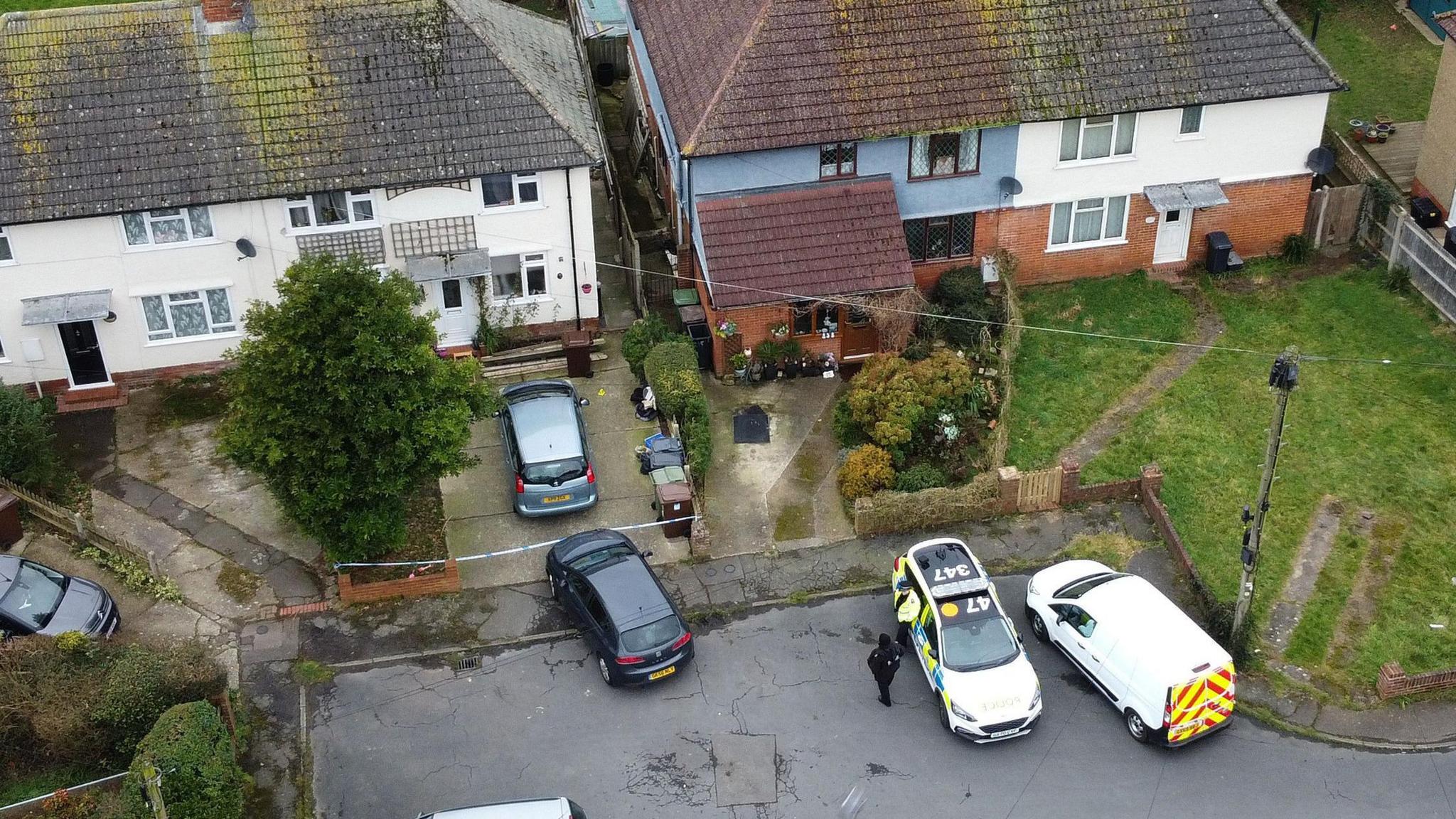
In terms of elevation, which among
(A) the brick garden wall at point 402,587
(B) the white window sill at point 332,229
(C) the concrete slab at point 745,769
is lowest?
(C) the concrete slab at point 745,769

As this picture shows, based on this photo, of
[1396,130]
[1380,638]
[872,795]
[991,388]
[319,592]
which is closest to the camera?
[872,795]

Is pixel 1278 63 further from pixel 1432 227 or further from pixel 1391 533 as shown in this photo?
pixel 1391 533

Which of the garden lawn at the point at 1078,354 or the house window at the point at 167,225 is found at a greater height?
the house window at the point at 167,225

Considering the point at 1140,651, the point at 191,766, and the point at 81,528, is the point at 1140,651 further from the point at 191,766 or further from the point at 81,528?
the point at 81,528

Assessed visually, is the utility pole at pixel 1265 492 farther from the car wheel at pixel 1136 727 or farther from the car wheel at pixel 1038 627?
the car wheel at pixel 1038 627

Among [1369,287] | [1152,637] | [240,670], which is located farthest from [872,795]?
[1369,287]

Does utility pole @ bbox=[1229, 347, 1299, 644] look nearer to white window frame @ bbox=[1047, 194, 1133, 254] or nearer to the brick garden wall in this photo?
white window frame @ bbox=[1047, 194, 1133, 254]

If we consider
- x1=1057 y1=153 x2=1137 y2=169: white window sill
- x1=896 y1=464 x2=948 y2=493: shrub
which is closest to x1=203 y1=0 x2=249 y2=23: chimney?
x1=896 y1=464 x2=948 y2=493: shrub

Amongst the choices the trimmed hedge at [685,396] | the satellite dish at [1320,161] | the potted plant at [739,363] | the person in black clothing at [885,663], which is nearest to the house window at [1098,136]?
the satellite dish at [1320,161]
